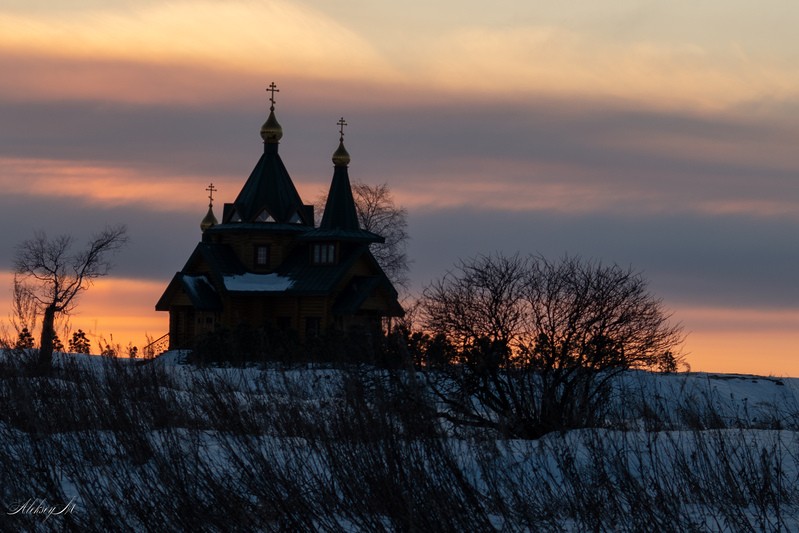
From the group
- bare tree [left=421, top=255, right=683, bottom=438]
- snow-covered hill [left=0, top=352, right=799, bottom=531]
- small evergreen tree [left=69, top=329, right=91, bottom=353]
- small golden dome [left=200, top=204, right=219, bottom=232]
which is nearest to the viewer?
snow-covered hill [left=0, top=352, right=799, bottom=531]

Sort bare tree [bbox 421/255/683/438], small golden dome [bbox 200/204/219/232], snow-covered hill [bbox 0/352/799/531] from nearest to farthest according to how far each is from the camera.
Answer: snow-covered hill [bbox 0/352/799/531] < bare tree [bbox 421/255/683/438] < small golden dome [bbox 200/204/219/232]

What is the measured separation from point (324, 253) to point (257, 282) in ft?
8.80

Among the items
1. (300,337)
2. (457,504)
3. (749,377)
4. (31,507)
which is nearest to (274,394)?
(31,507)

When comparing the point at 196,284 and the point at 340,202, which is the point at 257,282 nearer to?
the point at 196,284

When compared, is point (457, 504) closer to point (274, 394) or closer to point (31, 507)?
point (31, 507)

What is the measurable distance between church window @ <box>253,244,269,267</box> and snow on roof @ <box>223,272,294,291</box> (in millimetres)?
668

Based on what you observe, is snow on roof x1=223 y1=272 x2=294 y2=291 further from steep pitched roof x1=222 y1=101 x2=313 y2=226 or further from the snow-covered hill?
the snow-covered hill

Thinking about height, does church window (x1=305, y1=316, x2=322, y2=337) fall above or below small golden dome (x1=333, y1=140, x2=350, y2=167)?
below

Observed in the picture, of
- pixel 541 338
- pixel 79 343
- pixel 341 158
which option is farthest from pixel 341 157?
pixel 541 338

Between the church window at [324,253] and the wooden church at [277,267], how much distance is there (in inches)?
1.4

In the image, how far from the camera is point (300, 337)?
3744cm

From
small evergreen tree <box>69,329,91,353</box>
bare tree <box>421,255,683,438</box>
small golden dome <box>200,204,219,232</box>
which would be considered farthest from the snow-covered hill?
small golden dome <box>200,204,219,232</box>

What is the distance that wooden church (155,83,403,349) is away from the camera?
127ft

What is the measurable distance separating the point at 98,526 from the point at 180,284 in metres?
32.8
